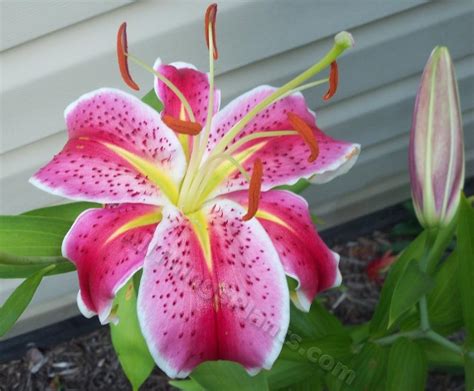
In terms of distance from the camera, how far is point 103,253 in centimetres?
65

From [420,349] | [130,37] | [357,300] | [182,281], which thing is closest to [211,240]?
[182,281]

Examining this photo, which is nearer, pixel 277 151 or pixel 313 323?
pixel 277 151

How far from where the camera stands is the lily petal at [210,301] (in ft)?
2.08

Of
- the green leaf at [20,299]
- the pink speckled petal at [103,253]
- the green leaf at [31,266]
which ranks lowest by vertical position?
the green leaf at [20,299]

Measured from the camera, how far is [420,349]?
0.94 m

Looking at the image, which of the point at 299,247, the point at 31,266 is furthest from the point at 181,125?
the point at 31,266

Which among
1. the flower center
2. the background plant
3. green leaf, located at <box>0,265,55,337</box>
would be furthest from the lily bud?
green leaf, located at <box>0,265,55,337</box>

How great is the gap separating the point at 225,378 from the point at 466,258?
35cm

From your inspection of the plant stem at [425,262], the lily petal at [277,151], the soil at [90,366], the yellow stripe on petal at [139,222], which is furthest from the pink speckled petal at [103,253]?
the soil at [90,366]

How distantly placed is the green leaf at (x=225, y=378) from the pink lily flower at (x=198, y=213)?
0.50ft

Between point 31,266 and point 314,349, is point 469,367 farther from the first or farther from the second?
point 31,266

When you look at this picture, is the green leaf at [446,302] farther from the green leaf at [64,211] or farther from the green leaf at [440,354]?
the green leaf at [64,211]

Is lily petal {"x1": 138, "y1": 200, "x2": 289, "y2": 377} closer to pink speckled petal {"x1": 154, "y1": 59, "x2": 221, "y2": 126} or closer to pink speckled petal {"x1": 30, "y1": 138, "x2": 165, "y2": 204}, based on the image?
pink speckled petal {"x1": 30, "y1": 138, "x2": 165, "y2": 204}

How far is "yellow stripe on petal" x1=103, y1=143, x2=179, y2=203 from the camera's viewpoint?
732 millimetres
